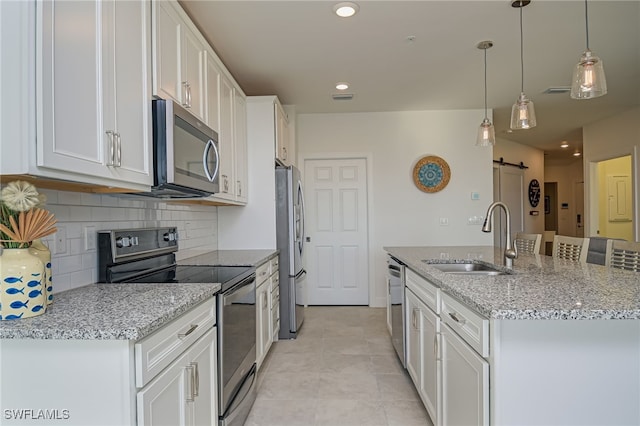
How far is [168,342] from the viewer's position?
1.26 m

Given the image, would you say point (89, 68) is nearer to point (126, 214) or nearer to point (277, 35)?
point (126, 214)

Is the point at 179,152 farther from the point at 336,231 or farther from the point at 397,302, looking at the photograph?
the point at 336,231

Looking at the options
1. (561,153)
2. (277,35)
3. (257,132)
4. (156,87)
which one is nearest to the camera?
(156,87)

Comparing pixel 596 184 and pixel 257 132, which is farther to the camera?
pixel 596 184

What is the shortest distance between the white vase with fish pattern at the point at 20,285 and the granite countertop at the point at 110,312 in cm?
3

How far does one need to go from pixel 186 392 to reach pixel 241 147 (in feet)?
7.94

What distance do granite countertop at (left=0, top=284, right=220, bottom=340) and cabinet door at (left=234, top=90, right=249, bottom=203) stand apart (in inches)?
67.0

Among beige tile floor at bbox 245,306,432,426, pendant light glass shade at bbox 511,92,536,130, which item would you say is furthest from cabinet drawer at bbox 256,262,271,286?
pendant light glass shade at bbox 511,92,536,130

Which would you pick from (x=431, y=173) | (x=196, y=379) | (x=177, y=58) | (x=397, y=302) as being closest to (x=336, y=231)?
(x=431, y=173)

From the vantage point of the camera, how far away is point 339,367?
2979 mm

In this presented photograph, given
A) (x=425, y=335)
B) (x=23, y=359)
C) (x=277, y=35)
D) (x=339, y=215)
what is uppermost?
(x=277, y=35)

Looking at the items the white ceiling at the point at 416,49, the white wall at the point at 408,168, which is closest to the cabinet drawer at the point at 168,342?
the white ceiling at the point at 416,49

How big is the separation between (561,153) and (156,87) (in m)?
9.03

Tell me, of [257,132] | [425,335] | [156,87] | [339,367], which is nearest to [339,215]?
[257,132]
